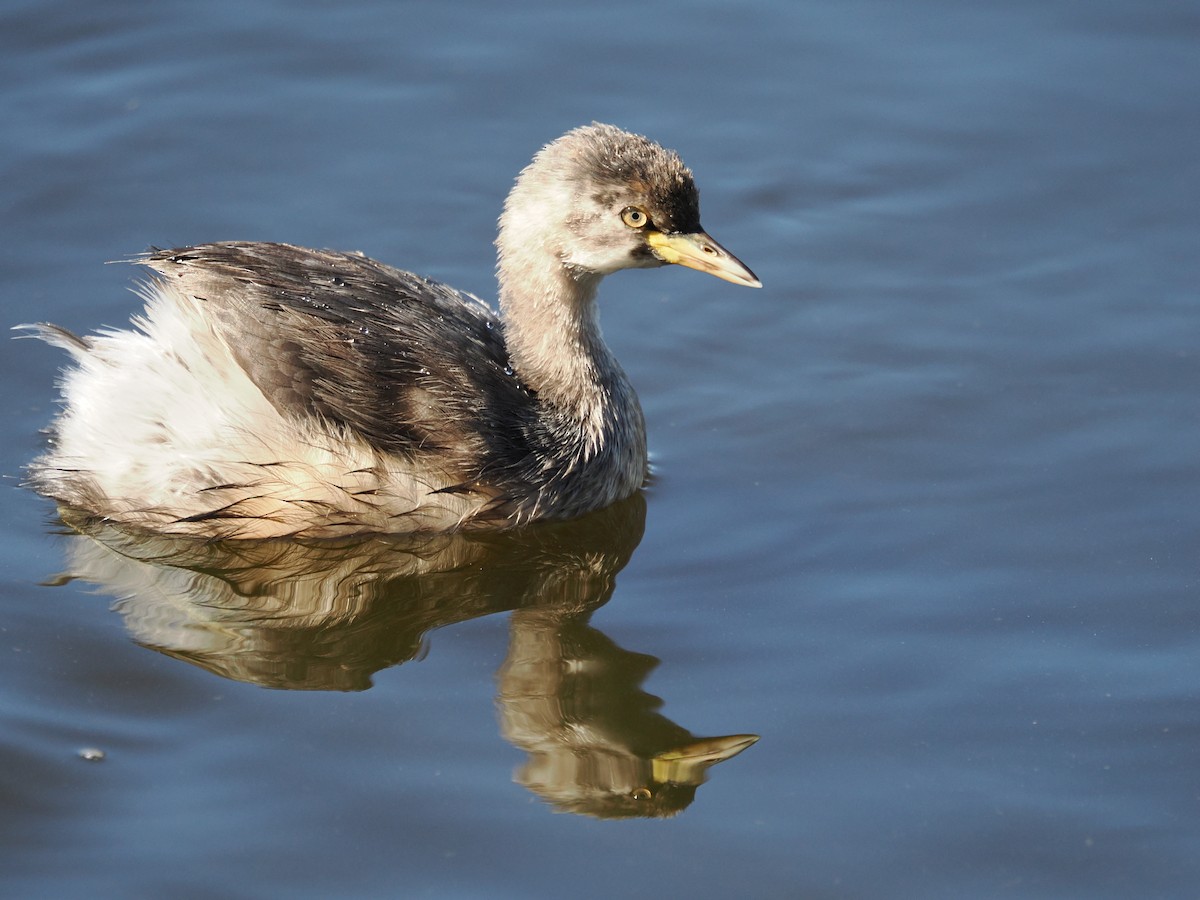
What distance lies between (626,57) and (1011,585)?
3.85 meters

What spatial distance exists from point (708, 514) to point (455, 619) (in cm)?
102

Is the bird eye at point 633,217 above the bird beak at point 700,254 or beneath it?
above

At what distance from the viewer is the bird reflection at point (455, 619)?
5031 millimetres

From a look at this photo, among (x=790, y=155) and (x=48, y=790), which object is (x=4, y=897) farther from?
(x=790, y=155)

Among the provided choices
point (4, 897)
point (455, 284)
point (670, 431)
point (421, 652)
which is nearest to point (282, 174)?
point (455, 284)

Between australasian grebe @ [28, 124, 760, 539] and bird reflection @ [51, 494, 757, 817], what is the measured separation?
100mm

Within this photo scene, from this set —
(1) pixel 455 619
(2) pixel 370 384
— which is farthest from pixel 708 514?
(2) pixel 370 384

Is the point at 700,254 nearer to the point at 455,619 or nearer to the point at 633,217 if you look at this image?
the point at 633,217

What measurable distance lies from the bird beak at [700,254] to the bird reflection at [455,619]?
88 cm

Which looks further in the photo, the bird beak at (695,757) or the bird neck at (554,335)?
the bird neck at (554,335)

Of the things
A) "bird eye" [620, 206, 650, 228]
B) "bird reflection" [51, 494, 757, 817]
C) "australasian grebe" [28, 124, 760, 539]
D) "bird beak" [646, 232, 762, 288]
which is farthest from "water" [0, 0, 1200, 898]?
"bird eye" [620, 206, 650, 228]

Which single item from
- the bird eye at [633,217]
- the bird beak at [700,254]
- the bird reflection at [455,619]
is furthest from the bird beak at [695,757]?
the bird eye at [633,217]

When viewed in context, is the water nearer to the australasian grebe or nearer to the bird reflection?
the bird reflection

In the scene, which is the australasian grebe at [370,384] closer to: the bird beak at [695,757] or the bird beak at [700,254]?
the bird beak at [700,254]
